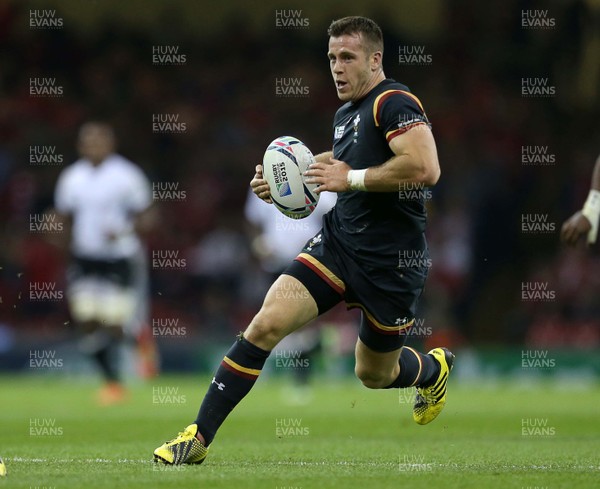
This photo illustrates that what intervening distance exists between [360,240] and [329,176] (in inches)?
20.4

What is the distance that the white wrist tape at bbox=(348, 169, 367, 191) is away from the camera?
21.9 ft

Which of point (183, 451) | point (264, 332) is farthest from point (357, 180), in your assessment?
point (183, 451)

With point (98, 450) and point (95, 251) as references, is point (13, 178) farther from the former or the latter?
point (98, 450)

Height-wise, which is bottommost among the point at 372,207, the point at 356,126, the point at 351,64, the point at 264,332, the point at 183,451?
the point at 183,451

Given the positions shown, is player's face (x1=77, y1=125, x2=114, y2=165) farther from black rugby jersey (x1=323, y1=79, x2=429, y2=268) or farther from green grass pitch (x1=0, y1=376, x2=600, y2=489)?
black rugby jersey (x1=323, y1=79, x2=429, y2=268)

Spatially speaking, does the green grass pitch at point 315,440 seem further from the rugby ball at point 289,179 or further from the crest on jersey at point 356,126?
the crest on jersey at point 356,126

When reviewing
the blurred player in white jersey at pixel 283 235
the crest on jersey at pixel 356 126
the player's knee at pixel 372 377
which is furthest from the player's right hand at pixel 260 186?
the blurred player in white jersey at pixel 283 235

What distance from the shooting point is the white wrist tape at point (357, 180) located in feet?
21.9

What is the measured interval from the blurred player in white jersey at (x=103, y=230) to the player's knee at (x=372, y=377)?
19.5 ft

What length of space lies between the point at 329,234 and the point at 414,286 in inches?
24.3

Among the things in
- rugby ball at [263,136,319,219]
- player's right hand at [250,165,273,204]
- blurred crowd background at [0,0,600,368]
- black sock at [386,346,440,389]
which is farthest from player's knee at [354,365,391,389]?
blurred crowd background at [0,0,600,368]

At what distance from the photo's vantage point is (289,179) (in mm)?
7031

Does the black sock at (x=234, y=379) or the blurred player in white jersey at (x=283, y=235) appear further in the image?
the blurred player in white jersey at (x=283, y=235)

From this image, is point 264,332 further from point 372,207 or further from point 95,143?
point 95,143
